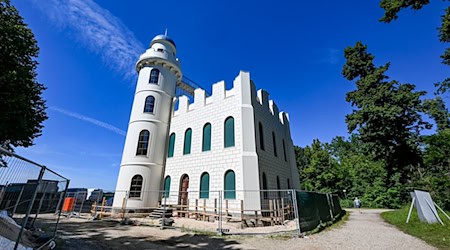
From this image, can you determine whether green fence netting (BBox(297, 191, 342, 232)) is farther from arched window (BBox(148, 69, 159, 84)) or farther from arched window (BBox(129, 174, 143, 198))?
arched window (BBox(148, 69, 159, 84))

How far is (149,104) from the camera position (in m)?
18.1

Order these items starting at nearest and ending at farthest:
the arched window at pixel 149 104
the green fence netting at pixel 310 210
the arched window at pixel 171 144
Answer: the green fence netting at pixel 310 210 < the arched window at pixel 171 144 < the arched window at pixel 149 104

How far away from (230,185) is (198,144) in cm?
466

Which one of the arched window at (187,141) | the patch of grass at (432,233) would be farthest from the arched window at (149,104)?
the patch of grass at (432,233)

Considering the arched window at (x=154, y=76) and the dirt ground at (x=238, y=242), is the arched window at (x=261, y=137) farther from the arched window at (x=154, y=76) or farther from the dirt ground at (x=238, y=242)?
the arched window at (x=154, y=76)

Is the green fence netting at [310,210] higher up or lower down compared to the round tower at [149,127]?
lower down

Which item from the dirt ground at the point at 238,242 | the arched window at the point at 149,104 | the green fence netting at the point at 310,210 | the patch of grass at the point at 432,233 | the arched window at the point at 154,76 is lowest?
the dirt ground at the point at 238,242

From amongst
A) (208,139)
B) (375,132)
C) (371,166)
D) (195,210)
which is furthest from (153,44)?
(371,166)

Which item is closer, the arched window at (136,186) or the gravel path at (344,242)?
the gravel path at (344,242)

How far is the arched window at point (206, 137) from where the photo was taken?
50.7 ft

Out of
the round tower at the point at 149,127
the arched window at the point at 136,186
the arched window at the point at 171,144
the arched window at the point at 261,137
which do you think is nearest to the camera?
the arched window at the point at 261,137

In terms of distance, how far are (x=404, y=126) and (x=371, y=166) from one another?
17.8 m

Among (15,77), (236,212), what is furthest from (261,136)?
(15,77)

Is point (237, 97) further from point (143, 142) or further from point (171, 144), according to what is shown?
point (143, 142)
